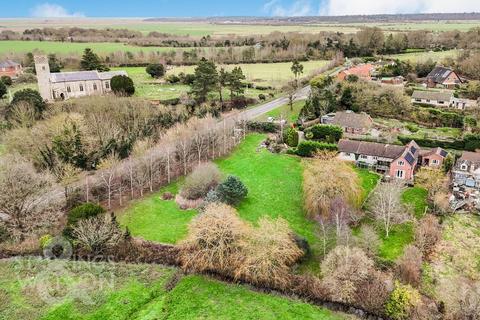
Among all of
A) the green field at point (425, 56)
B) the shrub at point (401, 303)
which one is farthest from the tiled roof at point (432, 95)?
the shrub at point (401, 303)

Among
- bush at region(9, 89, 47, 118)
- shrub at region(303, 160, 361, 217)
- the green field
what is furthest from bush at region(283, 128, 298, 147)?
the green field

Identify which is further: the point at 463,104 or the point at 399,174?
the point at 463,104

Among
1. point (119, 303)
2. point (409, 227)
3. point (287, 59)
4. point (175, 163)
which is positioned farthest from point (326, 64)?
point (119, 303)

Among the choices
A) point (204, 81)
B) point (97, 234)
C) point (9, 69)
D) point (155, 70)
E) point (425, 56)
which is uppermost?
point (425, 56)

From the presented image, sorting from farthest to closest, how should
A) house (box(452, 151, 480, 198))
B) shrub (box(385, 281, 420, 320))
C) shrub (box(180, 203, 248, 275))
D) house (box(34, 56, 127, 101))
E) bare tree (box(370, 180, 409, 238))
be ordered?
house (box(34, 56, 127, 101)) → house (box(452, 151, 480, 198)) → bare tree (box(370, 180, 409, 238)) → shrub (box(180, 203, 248, 275)) → shrub (box(385, 281, 420, 320))

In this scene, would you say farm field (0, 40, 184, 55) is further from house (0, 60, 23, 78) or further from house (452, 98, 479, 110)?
house (452, 98, 479, 110)

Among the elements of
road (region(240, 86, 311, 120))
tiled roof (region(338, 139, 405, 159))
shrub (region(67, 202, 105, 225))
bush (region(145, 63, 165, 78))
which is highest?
bush (region(145, 63, 165, 78))

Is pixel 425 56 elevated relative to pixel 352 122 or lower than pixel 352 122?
elevated

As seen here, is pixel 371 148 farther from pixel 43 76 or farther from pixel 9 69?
pixel 9 69

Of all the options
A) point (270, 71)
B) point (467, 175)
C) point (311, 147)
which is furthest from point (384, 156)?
point (270, 71)
